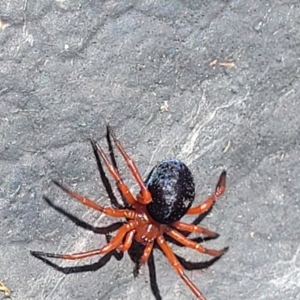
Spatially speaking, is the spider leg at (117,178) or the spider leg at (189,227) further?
the spider leg at (189,227)

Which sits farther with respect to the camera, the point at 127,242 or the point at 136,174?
the point at 127,242

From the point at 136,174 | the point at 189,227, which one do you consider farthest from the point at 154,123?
the point at 189,227

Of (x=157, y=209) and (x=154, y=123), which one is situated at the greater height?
(x=154, y=123)

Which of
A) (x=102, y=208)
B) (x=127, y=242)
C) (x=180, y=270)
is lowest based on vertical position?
(x=180, y=270)

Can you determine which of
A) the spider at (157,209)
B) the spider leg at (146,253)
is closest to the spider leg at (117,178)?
the spider at (157,209)

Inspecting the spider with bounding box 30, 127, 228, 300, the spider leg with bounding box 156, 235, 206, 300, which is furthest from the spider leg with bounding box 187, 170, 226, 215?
the spider leg with bounding box 156, 235, 206, 300

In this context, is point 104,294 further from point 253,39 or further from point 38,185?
point 253,39

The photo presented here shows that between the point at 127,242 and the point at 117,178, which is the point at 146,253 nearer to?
the point at 127,242

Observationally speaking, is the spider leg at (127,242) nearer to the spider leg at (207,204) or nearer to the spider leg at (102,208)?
the spider leg at (102,208)

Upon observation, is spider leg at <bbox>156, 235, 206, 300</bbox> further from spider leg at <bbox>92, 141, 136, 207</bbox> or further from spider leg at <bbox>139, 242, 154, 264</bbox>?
spider leg at <bbox>92, 141, 136, 207</bbox>
